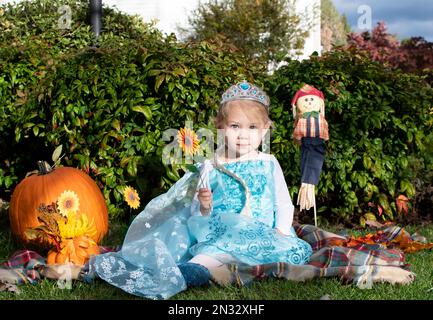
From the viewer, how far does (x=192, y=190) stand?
13.4 ft

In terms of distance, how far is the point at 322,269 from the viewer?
11.1 ft

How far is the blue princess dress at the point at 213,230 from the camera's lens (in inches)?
133

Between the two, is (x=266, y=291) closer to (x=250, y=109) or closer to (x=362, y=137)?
(x=250, y=109)

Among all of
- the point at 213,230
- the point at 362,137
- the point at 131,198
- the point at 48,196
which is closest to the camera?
the point at 213,230

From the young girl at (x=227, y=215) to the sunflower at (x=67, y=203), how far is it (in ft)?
1.83

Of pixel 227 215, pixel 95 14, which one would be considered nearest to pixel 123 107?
pixel 227 215

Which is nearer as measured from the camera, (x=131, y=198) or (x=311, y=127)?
(x=311, y=127)

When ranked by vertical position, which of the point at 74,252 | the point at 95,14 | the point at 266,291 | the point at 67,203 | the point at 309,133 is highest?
the point at 95,14

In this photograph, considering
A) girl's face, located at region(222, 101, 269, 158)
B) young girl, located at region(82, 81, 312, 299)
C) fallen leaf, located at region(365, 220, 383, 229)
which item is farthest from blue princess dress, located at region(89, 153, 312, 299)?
fallen leaf, located at region(365, 220, 383, 229)

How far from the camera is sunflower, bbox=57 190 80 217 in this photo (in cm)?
419

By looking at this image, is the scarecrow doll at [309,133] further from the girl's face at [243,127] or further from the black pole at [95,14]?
the black pole at [95,14]

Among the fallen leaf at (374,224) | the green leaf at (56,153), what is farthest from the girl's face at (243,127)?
the fallen leaf at (374,224)

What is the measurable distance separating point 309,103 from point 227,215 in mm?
874

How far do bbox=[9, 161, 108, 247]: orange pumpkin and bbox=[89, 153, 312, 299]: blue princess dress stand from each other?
0.60m
